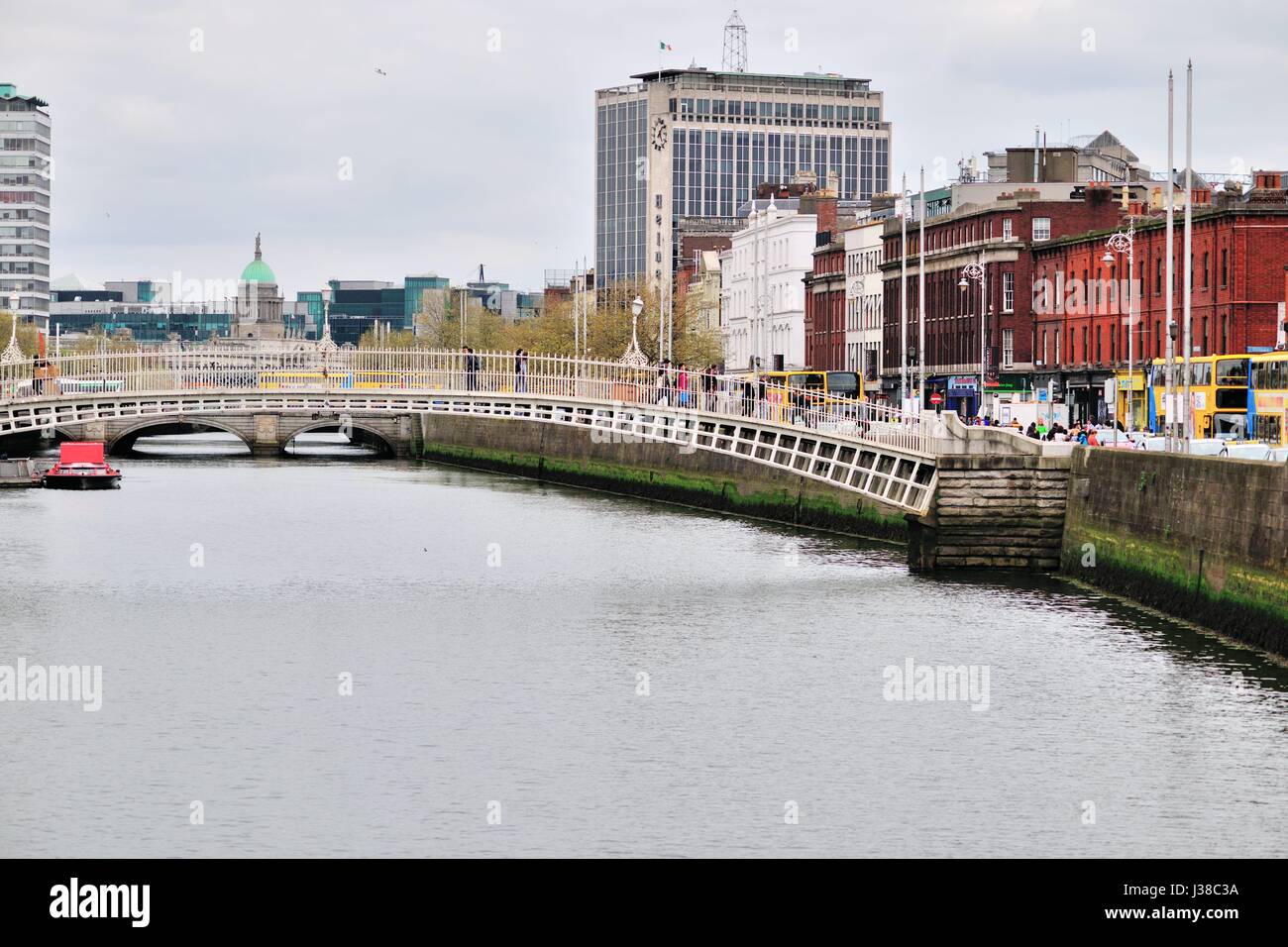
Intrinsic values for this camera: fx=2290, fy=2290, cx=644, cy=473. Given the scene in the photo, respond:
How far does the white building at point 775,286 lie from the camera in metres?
118

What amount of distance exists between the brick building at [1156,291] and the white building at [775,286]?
96.2 feet

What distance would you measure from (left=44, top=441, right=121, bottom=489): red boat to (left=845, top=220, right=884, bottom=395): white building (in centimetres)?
3834

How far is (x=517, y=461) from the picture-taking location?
88.6 metres

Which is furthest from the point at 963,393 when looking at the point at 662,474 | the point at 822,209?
the point at 822,209

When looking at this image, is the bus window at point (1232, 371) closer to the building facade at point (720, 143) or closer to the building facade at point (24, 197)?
the building facade at point (720, 143)

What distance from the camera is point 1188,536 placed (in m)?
35.3

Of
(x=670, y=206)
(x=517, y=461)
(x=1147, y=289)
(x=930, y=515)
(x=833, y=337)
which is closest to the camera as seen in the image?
(x=930, y=515)

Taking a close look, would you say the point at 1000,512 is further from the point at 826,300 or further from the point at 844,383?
the point at 826,300

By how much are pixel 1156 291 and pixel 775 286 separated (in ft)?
158
